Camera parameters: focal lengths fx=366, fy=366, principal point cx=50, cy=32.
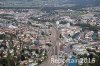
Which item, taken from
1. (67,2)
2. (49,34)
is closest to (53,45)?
(49,34)

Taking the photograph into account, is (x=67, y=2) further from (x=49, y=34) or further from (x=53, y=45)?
(x=53, y=45)

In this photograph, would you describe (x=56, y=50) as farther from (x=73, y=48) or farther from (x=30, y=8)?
(x=30, y=8)

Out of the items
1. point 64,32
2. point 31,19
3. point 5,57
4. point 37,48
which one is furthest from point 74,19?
point 5,57

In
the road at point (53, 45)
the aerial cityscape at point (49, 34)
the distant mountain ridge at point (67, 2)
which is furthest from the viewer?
the distant mountain ridge at point (67, 2)

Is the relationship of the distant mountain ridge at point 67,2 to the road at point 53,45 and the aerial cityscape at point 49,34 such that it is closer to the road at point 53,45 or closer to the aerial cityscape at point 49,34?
the aerial cityscape at point 49,34

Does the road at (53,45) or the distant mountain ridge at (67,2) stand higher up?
the road at (53,45)

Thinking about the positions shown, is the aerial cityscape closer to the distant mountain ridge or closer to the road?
the road

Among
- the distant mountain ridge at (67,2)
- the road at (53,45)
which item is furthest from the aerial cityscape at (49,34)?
the distant mountain ridge at (67,2)

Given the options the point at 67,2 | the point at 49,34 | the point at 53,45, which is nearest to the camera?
the point at 53,45
